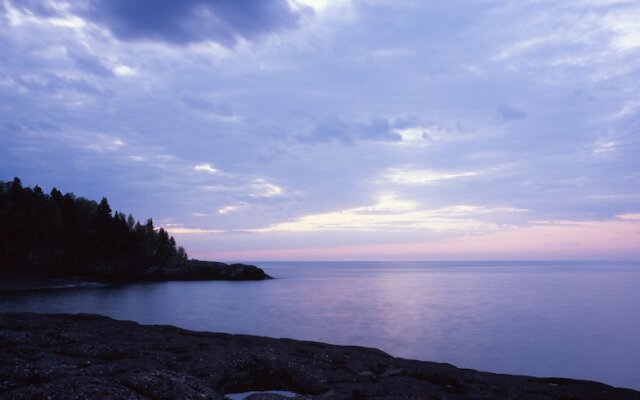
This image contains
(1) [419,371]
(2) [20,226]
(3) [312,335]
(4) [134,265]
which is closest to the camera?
(1) [419,371]

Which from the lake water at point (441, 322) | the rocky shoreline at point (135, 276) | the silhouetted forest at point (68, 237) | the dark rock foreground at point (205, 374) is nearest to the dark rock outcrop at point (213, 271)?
the rocky shoreline at point (135, 276)

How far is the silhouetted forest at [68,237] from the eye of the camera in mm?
112625

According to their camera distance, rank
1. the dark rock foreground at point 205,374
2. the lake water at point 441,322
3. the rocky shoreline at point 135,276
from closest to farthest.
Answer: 1. the dark rock foreground at point 205,374
2. the lake water at point 441,322
3. the rocky shoreline at point 135,276

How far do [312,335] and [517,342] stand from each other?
21.2 meters

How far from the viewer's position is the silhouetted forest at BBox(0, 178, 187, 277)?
370 feet

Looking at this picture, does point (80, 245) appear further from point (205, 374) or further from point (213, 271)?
point (205, 374)

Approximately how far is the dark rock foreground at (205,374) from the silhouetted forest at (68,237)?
10231cm

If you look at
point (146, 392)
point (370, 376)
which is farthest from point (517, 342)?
point (146, 392)

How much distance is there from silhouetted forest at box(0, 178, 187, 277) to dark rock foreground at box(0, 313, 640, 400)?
102 meters

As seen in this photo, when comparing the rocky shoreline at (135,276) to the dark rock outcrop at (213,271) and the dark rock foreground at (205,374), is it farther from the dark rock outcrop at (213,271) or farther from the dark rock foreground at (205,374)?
the dark rock foreground at (205,374)

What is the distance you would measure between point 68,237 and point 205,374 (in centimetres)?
12510

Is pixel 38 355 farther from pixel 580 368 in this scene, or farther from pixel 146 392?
pixel 580 368

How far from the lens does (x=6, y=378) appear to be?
1439cm

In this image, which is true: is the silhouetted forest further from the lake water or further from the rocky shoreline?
the lake water
